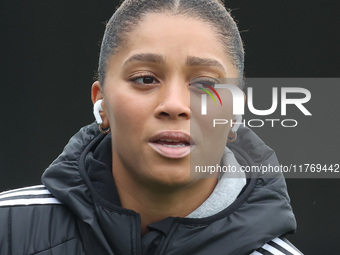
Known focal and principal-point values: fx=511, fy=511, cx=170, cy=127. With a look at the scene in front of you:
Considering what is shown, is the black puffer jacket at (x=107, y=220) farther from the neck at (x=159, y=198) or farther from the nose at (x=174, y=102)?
the nose at (x=174, y=102)

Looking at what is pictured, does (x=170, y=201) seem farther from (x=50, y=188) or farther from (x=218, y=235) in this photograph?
(x=50, y=188)

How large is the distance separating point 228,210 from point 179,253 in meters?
0.20

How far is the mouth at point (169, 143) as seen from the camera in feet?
4.69

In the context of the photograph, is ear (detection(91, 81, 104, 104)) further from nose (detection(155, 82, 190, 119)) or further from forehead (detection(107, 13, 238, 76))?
nose (detection(155, 82, 190, 119))

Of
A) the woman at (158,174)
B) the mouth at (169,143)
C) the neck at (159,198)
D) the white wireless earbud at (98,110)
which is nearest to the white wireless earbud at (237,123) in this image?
the woman at (158,174)

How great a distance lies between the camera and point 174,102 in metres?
1.43

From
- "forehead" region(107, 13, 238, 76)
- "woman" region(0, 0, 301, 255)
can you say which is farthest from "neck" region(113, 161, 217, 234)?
"forehead" region(107, 13, 238, 76)

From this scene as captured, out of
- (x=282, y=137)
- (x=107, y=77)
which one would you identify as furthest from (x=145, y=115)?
(x=282, y=137)

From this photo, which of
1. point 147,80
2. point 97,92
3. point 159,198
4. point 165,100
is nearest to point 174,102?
point 165,100

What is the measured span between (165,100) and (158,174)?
0.21 metres

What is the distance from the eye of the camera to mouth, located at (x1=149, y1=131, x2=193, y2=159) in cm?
143

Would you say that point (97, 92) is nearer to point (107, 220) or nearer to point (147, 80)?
point (147, 80)

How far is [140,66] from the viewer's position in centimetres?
152

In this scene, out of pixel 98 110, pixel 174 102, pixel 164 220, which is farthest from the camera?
pixel 98 110
